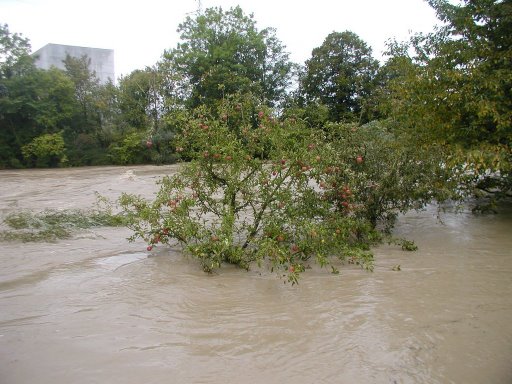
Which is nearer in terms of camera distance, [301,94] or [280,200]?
[280,200]

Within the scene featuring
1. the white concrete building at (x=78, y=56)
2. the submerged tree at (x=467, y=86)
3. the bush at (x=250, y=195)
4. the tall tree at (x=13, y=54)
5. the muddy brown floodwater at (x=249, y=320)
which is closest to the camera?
the muddy brown floodwater at (x=249, y=320)

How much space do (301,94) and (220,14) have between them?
10352 millimetres

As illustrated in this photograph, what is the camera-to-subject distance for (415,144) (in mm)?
8320

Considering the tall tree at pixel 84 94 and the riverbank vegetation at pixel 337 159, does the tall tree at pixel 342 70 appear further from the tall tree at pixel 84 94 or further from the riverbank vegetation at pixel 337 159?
the riverbank vegetation at pixel 337 159

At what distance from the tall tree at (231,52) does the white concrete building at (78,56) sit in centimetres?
761

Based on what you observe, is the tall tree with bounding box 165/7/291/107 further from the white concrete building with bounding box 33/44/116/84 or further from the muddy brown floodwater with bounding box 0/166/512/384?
the muddy brown floodwater with bounding box 0/166/512/384

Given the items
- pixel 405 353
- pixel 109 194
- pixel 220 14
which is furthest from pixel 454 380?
pixel 220 14

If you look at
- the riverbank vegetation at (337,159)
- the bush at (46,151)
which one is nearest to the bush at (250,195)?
the riverbank vegetation at (337,159)

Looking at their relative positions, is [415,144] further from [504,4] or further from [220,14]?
[220,14]

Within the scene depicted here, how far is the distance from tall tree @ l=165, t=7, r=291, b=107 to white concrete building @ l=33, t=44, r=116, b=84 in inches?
300

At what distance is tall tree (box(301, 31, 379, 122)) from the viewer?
105ft

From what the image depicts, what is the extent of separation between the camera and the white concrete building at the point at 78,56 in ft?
125

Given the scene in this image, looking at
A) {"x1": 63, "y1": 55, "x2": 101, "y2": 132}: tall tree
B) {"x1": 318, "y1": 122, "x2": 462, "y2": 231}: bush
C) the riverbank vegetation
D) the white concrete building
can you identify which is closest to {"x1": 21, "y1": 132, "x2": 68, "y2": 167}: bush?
{"x1": 63, "y1": 55, "x2": 101, "y2": 132}: tall tree

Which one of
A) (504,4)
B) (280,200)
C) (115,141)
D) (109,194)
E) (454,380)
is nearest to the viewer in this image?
(454,380)
